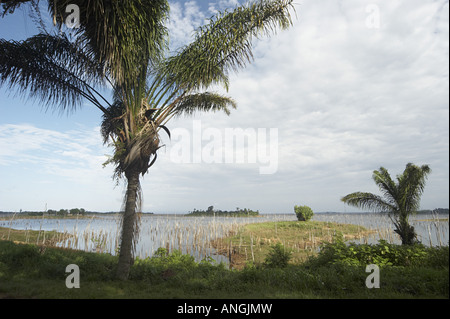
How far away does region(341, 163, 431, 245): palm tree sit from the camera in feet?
39.6

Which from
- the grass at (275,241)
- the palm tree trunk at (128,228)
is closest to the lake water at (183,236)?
the palm tree trunk at (128,228)

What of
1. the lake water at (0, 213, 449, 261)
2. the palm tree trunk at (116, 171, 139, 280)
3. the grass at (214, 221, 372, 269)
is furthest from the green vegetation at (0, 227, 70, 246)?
the palm tree trunk at (116, 171, 139, 280)

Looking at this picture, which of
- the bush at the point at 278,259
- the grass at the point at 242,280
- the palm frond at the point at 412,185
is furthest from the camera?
the palm frond at the point at 412,185

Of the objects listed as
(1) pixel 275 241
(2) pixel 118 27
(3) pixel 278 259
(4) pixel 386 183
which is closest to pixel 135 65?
(2) pixel 118 27

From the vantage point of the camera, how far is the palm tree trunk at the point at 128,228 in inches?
287

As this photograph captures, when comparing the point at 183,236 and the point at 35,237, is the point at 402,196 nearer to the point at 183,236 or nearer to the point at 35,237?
the point at 183,236

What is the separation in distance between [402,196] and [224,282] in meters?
10.3

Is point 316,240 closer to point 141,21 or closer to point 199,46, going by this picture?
point 199,46

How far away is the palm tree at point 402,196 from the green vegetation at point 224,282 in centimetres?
398

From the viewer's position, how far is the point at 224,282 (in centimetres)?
697

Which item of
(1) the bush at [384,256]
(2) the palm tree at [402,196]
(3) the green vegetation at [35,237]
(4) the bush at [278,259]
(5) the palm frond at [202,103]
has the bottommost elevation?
(3) the green vegetation at [35,237]

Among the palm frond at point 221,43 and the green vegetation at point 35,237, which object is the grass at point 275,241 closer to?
the palm frond at point 221,43

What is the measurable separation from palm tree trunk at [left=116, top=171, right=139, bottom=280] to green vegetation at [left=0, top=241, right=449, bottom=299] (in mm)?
325
